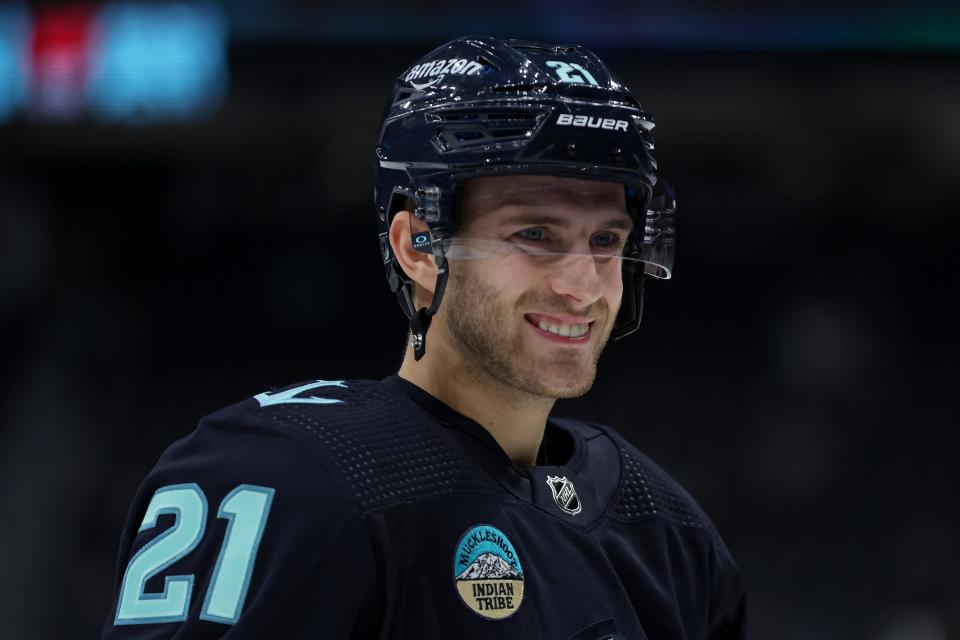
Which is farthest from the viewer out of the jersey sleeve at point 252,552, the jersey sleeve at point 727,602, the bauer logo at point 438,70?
the jersey sleeve at point 727,602

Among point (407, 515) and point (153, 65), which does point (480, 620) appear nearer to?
point (407, 515)

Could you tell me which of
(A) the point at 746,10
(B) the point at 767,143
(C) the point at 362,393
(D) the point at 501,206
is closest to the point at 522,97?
(D) the point at 501,206

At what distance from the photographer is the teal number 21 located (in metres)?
1.58

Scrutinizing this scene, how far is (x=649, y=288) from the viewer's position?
823 centimetres

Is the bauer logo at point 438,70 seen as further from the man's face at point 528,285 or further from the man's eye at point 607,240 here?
the man's eye at point 607,240

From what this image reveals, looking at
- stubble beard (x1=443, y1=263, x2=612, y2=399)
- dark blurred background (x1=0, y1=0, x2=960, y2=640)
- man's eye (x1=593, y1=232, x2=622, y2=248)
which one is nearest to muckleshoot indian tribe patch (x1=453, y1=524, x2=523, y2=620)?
stubble beard (x1=443, y1=263, x2=612, y2=399)

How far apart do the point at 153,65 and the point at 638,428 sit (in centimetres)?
355

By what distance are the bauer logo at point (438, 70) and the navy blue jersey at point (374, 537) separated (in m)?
0.45

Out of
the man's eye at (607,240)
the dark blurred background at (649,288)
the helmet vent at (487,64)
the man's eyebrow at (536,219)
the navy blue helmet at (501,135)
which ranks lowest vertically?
the dark blurred background at (649,288)

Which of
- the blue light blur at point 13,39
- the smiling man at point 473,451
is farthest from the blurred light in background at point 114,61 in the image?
the smiling man at point 473,451

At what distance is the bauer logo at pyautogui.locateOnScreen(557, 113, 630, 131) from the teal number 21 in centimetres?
66

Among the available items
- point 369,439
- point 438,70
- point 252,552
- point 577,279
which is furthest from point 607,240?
point 252,552

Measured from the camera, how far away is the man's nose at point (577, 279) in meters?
1.87

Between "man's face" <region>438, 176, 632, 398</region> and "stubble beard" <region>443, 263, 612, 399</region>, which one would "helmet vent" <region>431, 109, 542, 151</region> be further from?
"stubble beard" <region>443, 263, 612, 399</region>
